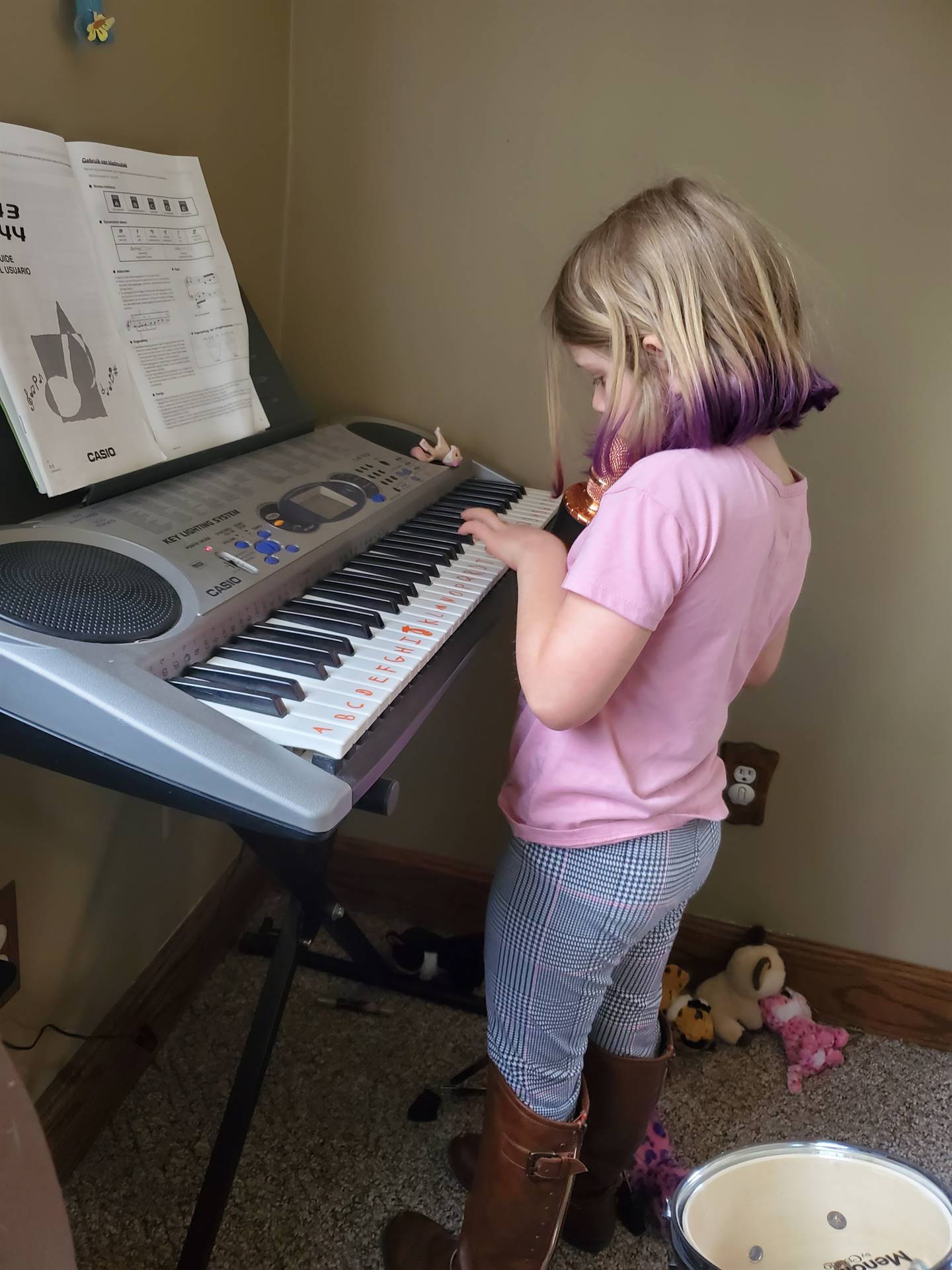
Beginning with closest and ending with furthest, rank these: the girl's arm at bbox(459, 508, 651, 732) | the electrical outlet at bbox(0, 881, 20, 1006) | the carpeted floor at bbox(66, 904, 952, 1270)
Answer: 1. the girl's arm at bbox(459, 508, 651, 732)
2. the electrical outlet at bbox(0, 881, 20, 1006)
3. the carpeted floor at bbox(66, 904, 952, 1270)

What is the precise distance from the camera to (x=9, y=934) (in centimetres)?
112

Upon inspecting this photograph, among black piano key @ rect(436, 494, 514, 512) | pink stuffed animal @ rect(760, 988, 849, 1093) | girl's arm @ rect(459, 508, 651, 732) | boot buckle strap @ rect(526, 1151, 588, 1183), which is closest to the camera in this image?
girl's arm @ rect(459, 508, 651, 732)

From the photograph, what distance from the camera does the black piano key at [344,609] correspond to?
3.00ft

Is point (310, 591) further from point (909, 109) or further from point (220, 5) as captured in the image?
point (909, 109)

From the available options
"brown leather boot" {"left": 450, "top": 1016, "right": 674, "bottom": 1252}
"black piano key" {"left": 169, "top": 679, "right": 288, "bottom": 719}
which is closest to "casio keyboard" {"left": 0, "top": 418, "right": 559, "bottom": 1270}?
"black piano key" {"left": 169, "top": 679, "right": 288, "bottom": 719}

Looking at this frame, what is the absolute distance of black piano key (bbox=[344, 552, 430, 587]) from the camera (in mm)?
1041

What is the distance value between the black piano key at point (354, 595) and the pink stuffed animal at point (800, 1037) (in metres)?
1.08

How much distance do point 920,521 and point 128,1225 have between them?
4.63 feet

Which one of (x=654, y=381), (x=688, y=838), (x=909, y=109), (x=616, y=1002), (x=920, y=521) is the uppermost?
(x=909, y=109)

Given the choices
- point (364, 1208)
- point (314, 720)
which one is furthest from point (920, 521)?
point (364, 1208)

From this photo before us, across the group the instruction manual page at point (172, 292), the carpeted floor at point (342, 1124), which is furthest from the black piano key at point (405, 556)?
the carpeted floor at point (342, 1124)

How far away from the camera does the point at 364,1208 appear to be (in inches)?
49.3

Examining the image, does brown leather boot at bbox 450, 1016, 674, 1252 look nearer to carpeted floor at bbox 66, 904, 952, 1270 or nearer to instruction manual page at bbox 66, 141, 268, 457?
carpeted floor at bbox 66, 904, 952, 1270

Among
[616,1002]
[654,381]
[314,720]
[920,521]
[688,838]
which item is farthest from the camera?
[920,521]
